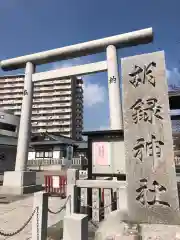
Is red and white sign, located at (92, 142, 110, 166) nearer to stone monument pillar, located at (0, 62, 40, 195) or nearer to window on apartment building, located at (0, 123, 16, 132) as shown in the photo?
stone monument pillar, located at (0, 62, 40, 195)

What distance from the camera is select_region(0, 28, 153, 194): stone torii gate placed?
32.5 feet

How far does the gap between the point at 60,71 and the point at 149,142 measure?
27.2 feet

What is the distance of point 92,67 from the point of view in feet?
34.8

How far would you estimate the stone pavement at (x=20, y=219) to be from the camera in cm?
497

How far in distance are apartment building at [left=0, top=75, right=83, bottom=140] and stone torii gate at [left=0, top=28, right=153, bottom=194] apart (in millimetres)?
62737

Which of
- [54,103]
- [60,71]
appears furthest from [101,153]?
[54,103]

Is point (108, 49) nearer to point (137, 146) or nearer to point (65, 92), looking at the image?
point (137, 146)

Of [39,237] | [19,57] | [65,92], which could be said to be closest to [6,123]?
[19,57]

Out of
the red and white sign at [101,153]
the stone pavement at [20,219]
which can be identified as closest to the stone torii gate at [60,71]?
the stone pavement at [20,219]

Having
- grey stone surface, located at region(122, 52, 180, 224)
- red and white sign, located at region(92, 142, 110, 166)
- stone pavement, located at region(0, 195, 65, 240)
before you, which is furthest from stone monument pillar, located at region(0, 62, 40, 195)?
grey stone surface, located at region(122, 52, 180, 224)

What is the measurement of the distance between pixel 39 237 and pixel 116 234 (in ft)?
5.42

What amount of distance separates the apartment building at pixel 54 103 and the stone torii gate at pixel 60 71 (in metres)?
62.7

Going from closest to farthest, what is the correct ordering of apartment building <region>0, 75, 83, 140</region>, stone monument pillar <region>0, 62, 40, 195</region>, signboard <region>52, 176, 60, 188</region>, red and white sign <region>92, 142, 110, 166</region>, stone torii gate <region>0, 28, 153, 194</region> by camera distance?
red and white sign <region>92, 142, 110, 166</region> < stone torii gate <region>0, 28, 153, 194</region> < stone monument pillar <region>0, 62, 40, 195</region> < signboard <region>52, 176, 60, 188</region> < apartment building <region>0, 75, 83, 140</region>

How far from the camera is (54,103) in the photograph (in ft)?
256
